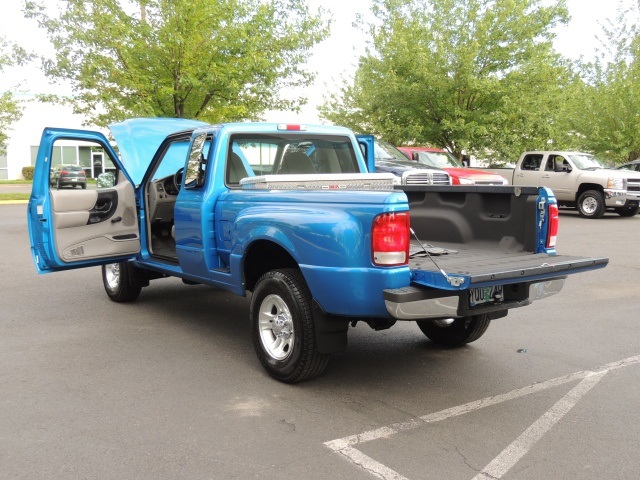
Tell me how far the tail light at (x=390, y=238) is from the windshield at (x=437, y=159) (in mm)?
14443

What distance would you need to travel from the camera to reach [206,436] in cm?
379

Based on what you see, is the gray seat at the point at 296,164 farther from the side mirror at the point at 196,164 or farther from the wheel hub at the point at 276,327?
the wheel hub at the point at 276,327

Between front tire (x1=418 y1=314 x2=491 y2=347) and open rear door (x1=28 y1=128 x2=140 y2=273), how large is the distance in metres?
3.17

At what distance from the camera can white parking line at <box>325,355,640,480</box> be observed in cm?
340

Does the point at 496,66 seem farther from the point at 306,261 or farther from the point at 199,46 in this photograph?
the point at 306,261

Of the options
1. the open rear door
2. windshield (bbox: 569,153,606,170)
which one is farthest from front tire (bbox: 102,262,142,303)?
windshield (bbox: 569,153,606,170)

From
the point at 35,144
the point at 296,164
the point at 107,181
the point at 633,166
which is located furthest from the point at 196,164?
the point at 35,144

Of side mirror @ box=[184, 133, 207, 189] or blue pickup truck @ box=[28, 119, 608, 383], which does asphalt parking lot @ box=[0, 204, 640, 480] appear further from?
side mirror @ box=[184, 133, 207, 189]

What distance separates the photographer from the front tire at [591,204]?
1859 centimetres

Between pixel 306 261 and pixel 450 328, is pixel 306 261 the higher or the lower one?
the higher one

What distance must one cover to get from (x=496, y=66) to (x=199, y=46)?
11379 millimetres

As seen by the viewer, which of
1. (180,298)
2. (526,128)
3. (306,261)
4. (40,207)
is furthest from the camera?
(526,128)

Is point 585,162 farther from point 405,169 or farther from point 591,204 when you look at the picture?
point 405,169

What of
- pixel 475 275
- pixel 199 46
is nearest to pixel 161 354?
pixel 475 275
